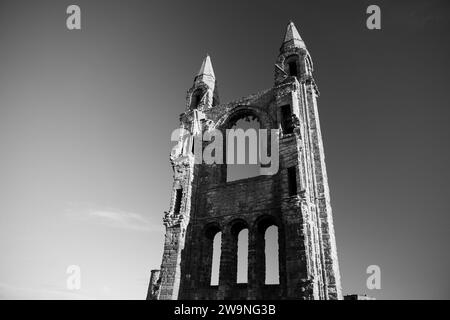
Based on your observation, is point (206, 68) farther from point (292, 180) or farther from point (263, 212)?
point (263, 212)

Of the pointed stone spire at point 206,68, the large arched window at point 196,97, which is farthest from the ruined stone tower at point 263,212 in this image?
the pointed stone spire at point 206,68

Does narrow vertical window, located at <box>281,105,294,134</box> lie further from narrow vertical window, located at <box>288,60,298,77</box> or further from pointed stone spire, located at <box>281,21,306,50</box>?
pointed stone spire, located at <box>281,21,306,50</box>

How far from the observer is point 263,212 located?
13039mm

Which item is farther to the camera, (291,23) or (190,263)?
(291,23)

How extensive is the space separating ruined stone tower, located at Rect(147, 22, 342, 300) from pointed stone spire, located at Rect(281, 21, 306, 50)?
0.96m

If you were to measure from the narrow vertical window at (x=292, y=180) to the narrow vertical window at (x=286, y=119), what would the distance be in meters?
2.30

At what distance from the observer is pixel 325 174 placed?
13.5 metres

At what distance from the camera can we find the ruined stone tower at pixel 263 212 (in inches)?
442

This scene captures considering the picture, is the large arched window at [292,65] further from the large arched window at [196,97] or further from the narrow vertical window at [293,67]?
the large arched window at [196,97]

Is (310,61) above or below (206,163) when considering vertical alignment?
above

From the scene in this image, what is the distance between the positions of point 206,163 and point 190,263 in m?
5.20
